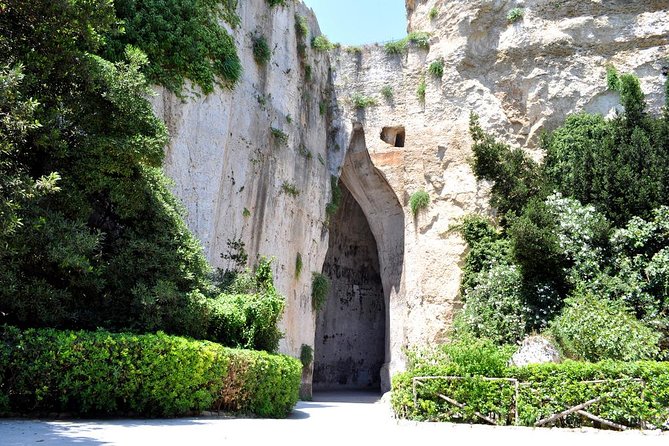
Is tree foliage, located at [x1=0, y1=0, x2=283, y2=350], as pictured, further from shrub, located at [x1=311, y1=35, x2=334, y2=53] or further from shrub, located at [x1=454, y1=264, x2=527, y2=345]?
shrub, located at [x1=311, y1=35, x2=334, y2=53]

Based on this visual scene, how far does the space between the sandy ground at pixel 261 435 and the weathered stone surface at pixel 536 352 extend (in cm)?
544

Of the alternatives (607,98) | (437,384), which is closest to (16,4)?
(437,384)

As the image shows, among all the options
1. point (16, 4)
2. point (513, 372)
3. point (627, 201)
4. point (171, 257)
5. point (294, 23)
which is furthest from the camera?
point (294, 23)

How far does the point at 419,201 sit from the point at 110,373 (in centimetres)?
1764

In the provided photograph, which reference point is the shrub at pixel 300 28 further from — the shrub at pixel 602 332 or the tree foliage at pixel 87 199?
the shrub at pixel 602 332

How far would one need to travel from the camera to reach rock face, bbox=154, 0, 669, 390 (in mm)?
21219

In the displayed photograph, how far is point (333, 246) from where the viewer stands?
32094 millimetres

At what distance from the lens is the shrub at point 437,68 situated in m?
25.6

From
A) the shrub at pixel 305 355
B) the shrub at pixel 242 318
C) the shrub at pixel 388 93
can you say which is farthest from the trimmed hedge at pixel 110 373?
the shrub at pixel 388 93

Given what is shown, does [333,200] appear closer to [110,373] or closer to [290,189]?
[290,189]

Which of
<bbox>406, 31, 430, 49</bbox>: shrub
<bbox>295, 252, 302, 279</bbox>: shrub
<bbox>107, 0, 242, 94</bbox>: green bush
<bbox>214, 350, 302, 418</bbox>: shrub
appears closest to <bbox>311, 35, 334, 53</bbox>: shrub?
<bbox>406, 31, 430, 49</bbox>: shrub

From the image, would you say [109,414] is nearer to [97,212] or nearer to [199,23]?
[97,212]

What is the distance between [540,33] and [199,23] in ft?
47.2

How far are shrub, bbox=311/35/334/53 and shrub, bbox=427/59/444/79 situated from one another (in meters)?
4.59
